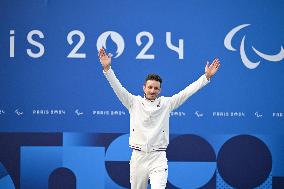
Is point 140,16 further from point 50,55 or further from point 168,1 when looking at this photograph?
point 50,55

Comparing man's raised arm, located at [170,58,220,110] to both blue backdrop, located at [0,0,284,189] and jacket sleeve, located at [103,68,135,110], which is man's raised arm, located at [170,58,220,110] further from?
blue backdrop, located at [0,0,284,189]

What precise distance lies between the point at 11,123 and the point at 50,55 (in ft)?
2.86

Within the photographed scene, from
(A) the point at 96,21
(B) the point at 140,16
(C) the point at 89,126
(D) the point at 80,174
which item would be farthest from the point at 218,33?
(D) the point at 80,174

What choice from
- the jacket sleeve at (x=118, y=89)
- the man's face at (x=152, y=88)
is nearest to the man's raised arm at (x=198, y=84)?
the man's face at (x=152, y=88)

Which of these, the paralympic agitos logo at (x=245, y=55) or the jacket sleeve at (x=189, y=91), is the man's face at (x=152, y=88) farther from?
the paralympic agitos logo at (x=245, y=55)

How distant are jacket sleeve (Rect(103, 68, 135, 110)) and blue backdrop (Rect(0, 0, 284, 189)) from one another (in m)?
0.97

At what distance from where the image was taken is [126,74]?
5.15 meters

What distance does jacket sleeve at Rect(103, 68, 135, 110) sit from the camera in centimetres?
399

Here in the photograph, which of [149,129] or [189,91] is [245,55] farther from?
[149,129]

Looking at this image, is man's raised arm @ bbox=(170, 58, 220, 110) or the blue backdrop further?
the blue backdrop

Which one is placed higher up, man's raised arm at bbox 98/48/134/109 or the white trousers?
man's raised arm at bbox 98/48/134/109

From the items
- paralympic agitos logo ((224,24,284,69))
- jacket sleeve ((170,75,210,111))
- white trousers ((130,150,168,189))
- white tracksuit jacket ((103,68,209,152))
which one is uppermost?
paralympic agitos logo ((224,24,284,69))

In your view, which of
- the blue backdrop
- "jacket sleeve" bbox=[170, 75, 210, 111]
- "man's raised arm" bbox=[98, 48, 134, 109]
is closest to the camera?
"man's raised arm" bbox=[98, 48, 134, 109]

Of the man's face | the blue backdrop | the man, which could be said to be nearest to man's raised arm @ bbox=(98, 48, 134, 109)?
the man
